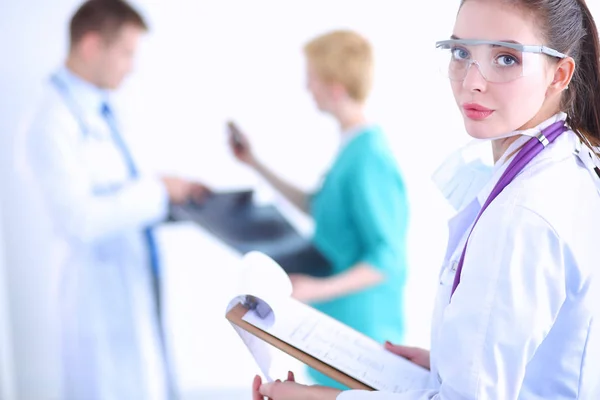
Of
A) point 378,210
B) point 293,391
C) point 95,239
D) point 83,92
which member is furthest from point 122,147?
point 293,391

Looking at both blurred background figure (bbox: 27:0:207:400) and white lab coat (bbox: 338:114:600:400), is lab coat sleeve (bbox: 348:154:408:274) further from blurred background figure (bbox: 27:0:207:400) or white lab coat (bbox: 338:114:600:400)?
white lab coat (bbox: 338:114:600:400)

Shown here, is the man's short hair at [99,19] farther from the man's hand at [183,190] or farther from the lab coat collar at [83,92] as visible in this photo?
the man's hand at [183,190]

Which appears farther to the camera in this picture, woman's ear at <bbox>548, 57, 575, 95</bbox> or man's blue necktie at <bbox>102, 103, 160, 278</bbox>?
man's blue necktie at <bbox>102, 103, 160, 278</bbox>

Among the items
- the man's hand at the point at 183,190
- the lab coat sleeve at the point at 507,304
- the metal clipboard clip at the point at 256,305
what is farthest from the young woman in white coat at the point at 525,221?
the man's hand at the point at 183,190

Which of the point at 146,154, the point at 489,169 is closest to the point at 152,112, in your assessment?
the point at 146,154

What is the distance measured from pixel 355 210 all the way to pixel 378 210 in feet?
0.28

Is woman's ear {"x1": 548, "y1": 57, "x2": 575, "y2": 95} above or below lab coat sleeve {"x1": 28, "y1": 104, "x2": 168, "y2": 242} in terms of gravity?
above

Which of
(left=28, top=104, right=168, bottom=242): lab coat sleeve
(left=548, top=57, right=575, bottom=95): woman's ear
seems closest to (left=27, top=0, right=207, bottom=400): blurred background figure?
(left=28, top=104, right=168, bottom=242): lab coat sleeve

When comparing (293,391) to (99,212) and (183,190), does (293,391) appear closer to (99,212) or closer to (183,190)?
(99,212)

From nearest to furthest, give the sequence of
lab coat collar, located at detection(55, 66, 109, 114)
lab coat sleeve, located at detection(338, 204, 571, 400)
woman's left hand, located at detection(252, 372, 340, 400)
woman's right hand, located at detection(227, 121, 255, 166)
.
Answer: lab coat sleeve, located at detection(338, 204, 571, 400) < woman's left hand, located at detection(252, 372, 340, 400) < lab coat collar, located at detection(55, 66, 109, 114) < woman's right hand, located at detection(227, 121, 255, 166)

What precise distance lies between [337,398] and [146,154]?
1.95m

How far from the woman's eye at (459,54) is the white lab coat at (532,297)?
20cm

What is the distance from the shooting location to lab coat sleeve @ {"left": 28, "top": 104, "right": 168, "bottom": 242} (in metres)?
2.26

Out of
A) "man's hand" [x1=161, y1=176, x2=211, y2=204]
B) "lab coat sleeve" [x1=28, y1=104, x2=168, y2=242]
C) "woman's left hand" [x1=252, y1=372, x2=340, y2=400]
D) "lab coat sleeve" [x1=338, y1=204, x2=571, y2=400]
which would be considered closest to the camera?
"lab coat sleeve" [x1=338, y1=204, x2=571, y2=400]
